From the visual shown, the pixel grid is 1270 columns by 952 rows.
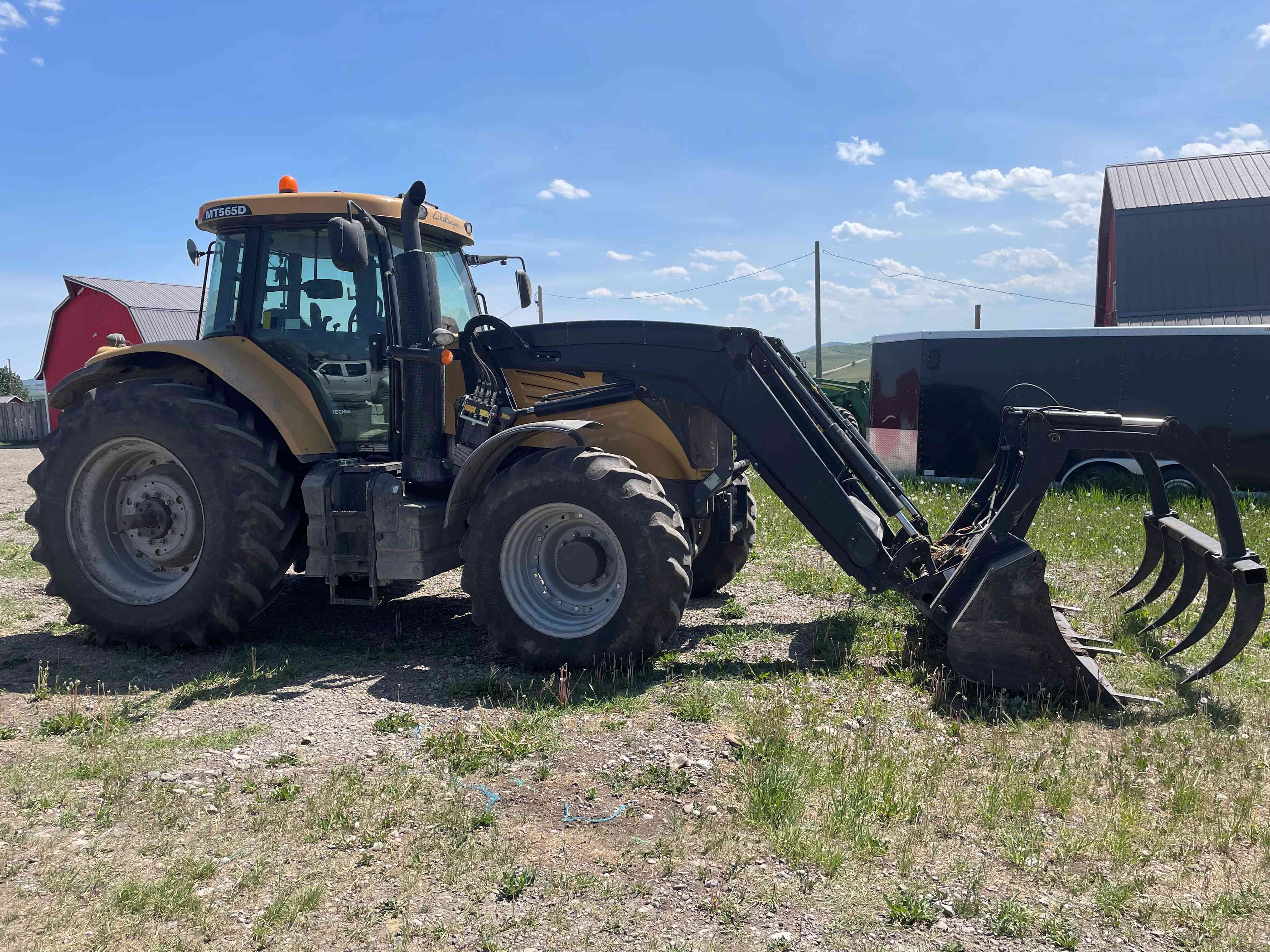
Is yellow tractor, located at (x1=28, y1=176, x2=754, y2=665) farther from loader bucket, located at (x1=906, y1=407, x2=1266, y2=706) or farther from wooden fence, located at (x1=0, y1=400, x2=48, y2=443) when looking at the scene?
wooden fence, located at (x1=0, y1=400, x2=48, y2=443)

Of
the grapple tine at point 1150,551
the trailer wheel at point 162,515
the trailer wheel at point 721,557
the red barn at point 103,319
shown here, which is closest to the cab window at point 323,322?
the trailer wheel at point 162,515

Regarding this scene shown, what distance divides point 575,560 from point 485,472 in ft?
2.77

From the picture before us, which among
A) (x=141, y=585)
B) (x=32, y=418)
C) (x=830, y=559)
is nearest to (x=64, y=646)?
(x=141, y=585)

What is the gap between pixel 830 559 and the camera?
29.7 feet

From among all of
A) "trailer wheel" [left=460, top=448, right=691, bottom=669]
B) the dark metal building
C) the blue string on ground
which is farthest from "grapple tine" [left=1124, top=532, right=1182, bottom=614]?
the dark metal building

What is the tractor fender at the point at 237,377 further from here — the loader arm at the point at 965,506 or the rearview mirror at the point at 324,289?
the loader arm at the point at 965,506

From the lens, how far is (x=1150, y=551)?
610 centimetres

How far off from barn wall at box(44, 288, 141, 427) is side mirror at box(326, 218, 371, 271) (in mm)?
28060

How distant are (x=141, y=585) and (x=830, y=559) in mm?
5986

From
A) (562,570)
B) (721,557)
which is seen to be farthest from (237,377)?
(721,557)

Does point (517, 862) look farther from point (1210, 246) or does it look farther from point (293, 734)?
point (1210, 246)

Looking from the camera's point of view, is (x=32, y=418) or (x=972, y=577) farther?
(x=32, y=418)

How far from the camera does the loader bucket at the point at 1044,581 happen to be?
4.73 metres

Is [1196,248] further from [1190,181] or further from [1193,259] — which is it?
[1190,181]
